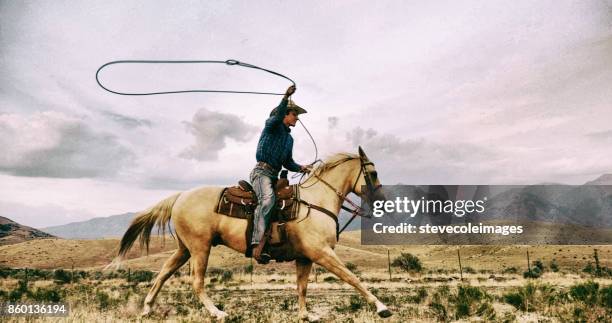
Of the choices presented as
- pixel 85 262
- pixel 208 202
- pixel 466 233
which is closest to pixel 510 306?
pixel 208 202

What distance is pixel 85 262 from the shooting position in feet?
206

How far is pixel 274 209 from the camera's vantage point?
6.80 meters

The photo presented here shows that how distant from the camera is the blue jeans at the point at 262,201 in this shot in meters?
6.62

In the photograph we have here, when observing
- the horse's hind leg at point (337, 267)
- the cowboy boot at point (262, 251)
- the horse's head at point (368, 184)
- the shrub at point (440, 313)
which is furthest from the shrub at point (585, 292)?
the cowboy boot at point (262, 251)

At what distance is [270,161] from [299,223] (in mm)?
1213

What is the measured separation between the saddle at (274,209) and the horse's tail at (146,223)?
4.75 ft

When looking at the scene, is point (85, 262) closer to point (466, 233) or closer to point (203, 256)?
point (203, 256)

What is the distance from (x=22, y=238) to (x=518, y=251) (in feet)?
362

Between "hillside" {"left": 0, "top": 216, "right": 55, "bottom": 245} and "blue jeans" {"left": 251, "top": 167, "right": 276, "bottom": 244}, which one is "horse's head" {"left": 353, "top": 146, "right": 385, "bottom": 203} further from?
"hillside" {"left": 0, "top": 216, "right": 55, "bottom": 245}

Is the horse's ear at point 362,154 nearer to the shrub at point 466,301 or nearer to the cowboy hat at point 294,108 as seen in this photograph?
the cowboy hat at point 294,108

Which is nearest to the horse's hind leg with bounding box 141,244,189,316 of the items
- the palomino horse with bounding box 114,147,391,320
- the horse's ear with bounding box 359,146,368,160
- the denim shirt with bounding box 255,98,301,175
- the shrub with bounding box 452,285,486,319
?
the palomino horse with bounding box 114,147,391,320

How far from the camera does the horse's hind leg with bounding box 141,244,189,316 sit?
7.29 meters

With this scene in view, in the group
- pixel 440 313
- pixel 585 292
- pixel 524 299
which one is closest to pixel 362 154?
pixel 440 313

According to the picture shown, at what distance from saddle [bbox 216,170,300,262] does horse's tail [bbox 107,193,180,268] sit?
4.75ft
